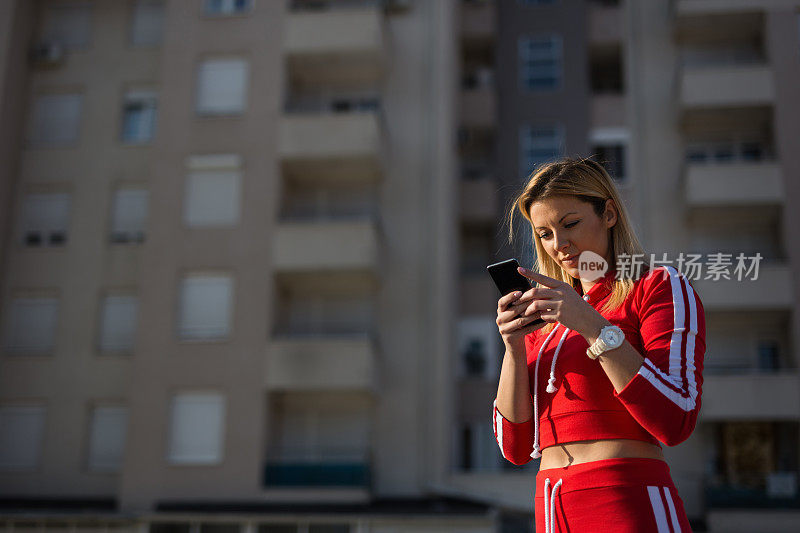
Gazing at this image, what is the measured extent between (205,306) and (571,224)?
23255mm

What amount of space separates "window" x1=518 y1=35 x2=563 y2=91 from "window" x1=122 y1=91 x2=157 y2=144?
11.3 metres

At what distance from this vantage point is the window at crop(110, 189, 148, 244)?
2792 centimetres

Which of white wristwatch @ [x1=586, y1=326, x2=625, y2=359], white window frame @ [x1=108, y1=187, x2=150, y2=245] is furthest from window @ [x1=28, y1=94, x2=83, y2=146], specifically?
white wristwatch @ [x1=586, y1=326, x2=625, y2=359]

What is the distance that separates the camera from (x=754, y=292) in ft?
82.5

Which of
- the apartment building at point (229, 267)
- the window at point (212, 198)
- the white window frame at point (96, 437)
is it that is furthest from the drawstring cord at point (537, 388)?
the white window frame at point (96, 437)

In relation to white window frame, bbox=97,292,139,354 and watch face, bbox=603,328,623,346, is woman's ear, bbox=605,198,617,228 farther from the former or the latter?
white window frame, bbox=97,292,139,354

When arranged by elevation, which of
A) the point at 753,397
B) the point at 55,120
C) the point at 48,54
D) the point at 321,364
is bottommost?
the point at 753,397

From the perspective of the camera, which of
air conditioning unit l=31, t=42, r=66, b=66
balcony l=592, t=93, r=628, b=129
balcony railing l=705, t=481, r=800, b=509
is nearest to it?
balcony railing l=705, t=481, r=800, b=509

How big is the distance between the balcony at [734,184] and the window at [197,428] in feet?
44.5

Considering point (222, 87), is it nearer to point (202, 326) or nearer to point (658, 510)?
point (202, 326)

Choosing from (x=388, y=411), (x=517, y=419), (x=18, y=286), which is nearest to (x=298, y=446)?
(x=388, y=411)

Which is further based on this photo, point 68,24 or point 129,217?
point 68,24

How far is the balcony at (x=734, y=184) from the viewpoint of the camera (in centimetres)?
2583

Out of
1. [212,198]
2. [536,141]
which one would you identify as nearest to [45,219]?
[212,198]
